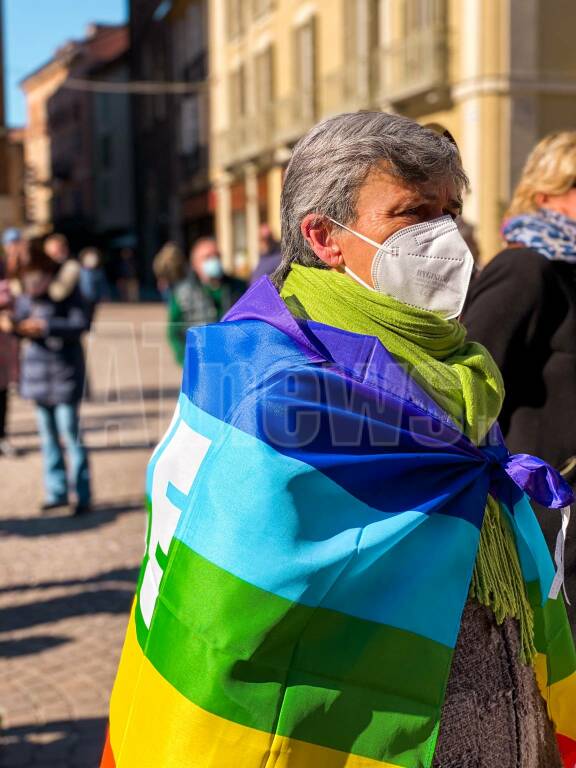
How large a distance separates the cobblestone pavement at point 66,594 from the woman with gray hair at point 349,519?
1994mm

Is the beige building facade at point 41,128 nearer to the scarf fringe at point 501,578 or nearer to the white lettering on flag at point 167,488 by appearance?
the white lettering on flag at point 167,488

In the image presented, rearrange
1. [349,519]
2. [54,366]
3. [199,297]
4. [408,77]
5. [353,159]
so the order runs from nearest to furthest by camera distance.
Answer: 1. [349,519]
2. [353,159]
3. [54,366]
4. [199,297]
5. [408,77]

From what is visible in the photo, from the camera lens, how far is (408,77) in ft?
65.4

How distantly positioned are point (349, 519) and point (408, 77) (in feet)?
63.7

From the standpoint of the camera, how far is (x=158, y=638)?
1718mm

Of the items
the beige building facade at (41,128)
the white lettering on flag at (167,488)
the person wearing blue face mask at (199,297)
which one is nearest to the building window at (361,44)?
the person wearing blue face mask at (199,297)

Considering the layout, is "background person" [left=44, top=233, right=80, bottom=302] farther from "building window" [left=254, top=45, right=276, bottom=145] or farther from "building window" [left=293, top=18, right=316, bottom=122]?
"building window" [left=254, top=45, right=276, bottom=145]

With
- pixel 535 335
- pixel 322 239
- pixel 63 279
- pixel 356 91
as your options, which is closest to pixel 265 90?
pixel 356 91

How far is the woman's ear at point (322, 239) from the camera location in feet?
6.00

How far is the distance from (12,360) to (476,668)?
7.50 meters

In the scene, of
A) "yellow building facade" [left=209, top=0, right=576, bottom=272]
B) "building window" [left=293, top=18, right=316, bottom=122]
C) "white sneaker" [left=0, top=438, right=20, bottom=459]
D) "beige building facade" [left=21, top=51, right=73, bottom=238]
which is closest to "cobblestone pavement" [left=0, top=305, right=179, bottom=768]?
"white sneaker" [left=0, top=438, right=20, bottom=459]

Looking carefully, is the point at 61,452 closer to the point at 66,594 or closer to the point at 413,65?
the point at 66,594

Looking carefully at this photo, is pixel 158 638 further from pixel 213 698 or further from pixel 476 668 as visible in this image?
pixel 476 668

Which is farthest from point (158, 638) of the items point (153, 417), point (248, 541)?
point (153, 417)
